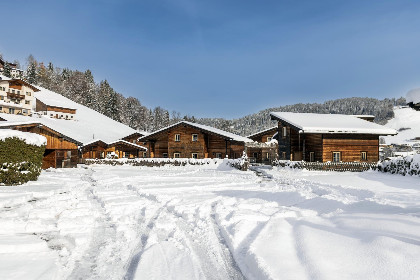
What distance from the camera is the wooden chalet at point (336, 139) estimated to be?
27484mm

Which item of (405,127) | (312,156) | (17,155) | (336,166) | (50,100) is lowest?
(336,166)

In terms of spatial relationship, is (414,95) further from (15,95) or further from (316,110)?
(316,110)

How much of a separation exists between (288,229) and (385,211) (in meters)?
2.92

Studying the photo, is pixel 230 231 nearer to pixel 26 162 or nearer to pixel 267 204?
pixel 267 204

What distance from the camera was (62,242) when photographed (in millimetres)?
5457

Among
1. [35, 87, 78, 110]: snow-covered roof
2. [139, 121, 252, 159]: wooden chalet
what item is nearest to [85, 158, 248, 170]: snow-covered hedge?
[139, 121, 252, 159]: wooden chalet

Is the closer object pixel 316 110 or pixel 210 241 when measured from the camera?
pixel 210 241

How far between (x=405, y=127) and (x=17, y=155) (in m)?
97.9

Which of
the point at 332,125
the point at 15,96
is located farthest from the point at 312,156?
the point at 15,96

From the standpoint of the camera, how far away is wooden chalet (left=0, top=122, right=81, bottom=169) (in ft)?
87.3

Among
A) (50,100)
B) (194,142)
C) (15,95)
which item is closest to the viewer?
(194,142)

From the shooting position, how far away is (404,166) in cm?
1767

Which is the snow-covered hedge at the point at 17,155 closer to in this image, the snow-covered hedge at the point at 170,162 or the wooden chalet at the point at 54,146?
the wooden chalet at the point at 54,146

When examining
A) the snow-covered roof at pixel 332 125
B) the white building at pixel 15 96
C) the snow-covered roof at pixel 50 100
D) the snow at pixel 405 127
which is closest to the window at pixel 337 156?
the snow-covered roof at pixel 332 125
